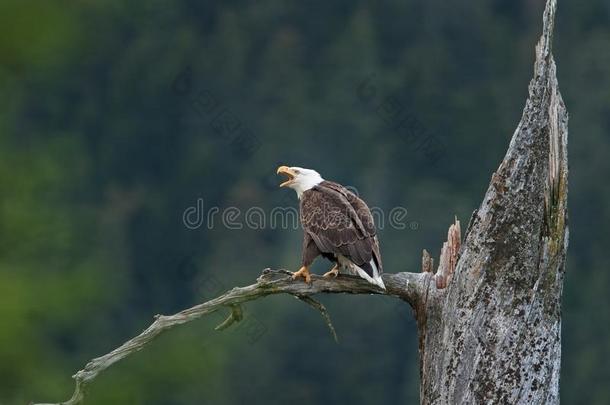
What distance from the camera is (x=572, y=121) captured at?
42.2 meters

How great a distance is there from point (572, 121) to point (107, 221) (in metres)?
12.8

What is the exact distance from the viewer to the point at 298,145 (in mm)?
45031

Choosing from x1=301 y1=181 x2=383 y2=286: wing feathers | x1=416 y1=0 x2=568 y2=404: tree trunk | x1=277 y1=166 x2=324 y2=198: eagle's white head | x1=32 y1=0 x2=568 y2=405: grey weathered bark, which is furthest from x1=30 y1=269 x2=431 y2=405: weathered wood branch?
x1=277 y1=166 x2=324 y2=198: eagle's white head

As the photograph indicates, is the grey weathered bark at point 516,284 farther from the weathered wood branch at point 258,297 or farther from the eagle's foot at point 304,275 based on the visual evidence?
the eagle's foot at point 304,275

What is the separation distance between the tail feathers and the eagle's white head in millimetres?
1256

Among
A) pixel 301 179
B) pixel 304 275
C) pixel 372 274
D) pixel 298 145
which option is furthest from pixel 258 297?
pixel 298 145

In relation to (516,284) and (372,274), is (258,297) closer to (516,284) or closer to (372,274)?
(372,274)

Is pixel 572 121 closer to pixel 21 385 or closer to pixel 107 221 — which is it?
pixel 107 221

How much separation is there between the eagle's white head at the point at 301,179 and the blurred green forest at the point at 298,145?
14946 mm

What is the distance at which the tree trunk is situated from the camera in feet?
29.9

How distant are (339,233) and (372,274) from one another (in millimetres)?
550

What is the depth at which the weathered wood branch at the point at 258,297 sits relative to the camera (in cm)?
911

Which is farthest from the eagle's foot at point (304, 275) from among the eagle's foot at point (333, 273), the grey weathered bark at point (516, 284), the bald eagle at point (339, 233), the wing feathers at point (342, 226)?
the grey weathered bark at point (516, 284)

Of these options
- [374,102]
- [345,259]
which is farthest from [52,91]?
[345,259]
